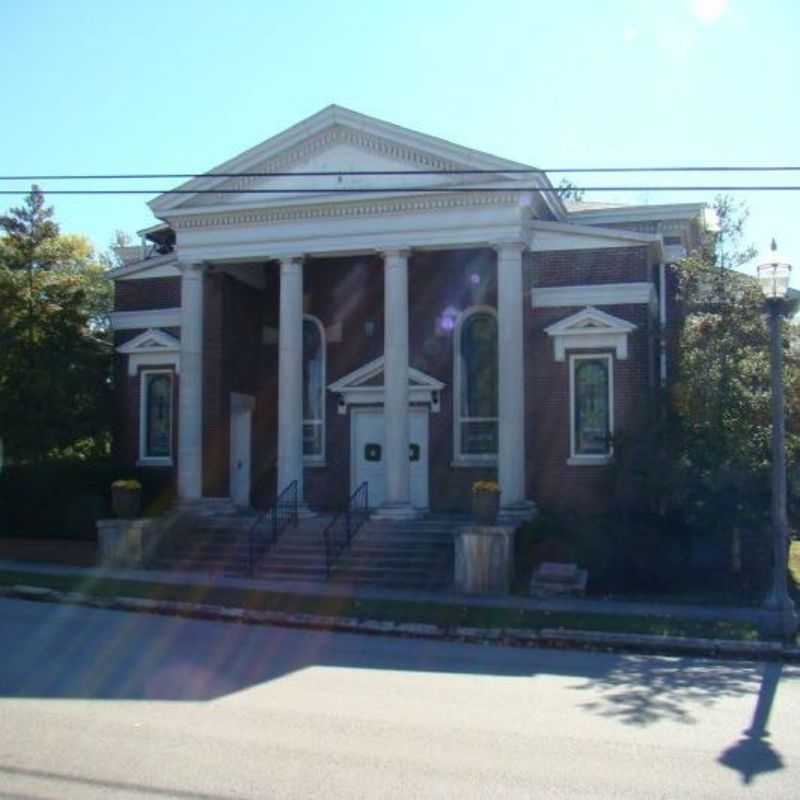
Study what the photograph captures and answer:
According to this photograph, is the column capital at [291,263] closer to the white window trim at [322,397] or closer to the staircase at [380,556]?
the white window trim at [322,397]

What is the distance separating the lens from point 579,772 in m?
6.79

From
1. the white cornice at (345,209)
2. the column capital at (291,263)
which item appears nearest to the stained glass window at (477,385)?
the white cornice at (345,209)

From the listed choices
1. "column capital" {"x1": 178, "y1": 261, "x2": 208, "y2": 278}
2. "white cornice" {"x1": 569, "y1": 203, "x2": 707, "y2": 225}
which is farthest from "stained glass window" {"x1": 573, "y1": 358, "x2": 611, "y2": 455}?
"column capital" {"x1": 178, "y1": 261, "x2": 208, "y2": 278}

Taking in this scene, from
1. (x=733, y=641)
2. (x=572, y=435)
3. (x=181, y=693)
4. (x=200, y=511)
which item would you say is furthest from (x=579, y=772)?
(x=200, y=511)

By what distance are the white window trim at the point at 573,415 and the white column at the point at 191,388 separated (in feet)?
25.4

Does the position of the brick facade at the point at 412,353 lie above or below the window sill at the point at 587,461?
above

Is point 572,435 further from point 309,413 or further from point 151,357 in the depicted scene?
point 151,357

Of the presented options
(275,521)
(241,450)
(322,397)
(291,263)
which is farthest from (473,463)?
(291,263)

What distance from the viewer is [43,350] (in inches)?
922

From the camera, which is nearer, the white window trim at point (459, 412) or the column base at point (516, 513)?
the column base at point (516, 513)

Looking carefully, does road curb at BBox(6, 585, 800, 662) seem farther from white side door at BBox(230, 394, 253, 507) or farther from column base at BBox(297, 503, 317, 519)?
white side door at BBox(230, 394, 253, 507)

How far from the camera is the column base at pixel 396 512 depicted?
20125 millimetres

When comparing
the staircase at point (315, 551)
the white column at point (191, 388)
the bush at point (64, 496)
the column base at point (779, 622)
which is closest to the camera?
the column base at point (779, 622)

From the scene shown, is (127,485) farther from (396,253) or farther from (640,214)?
(640,214)
